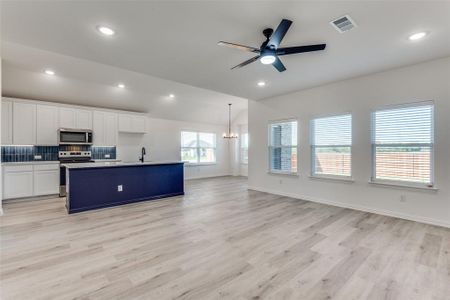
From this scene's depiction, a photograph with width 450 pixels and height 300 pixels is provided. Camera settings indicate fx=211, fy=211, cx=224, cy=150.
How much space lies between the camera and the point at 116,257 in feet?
8.23

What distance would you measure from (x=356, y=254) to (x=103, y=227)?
3.70 m

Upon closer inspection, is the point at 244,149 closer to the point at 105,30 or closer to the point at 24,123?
the point at 24,123

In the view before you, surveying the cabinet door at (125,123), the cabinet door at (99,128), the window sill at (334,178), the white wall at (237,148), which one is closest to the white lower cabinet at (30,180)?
the cabinet door at (99,128)

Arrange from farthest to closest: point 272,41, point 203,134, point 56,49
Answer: point 203,134 → point 56,49 → point 272,41

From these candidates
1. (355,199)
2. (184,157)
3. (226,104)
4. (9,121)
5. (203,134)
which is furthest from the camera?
(203,134)

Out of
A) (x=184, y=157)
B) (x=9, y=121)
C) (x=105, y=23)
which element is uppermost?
(x=105, y=23)

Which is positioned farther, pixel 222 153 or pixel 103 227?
pixel 222 153

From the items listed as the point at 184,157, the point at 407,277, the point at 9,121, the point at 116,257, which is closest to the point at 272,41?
the point at 407,277

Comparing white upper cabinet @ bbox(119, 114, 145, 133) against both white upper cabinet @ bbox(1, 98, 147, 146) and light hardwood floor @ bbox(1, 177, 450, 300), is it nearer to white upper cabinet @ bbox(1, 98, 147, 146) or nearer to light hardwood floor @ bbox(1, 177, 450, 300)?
white upper cabinet @ bbox(1, 98, 147, 146)

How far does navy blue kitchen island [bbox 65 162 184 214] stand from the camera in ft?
14.1

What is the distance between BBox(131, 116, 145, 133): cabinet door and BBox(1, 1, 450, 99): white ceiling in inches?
146

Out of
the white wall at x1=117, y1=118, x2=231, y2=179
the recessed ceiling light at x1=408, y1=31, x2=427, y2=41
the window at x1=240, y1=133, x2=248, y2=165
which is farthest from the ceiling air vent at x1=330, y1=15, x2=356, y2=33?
the window at x1=240, y1=133, x2=248, y2=165

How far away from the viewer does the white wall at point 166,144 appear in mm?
7574

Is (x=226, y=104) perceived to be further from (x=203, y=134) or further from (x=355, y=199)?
(x=355, y=199)
